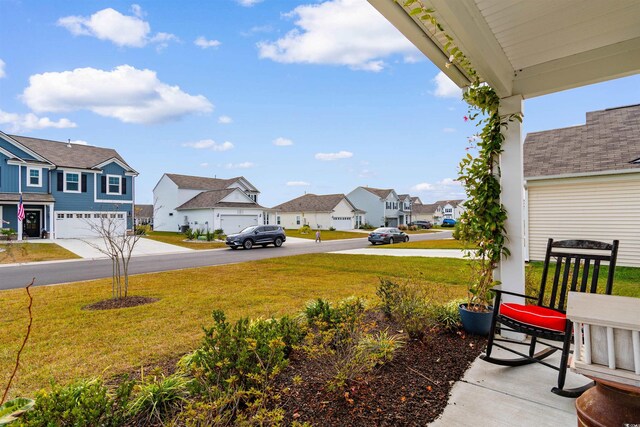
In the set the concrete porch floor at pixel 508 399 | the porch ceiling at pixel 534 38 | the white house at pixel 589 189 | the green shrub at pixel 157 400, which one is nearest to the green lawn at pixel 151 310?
the green shrub at pixel 157 400

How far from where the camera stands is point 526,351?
3.47m

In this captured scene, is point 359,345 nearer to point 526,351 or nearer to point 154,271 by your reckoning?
point 526,351

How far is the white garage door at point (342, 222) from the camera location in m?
40.3

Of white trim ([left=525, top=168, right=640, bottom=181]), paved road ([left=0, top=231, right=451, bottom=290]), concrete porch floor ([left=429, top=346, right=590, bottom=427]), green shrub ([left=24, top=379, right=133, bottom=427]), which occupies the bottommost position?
paved road ([left=0, top=231, right=451, bottom=290])

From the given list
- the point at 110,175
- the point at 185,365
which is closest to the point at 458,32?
the point at 185,365

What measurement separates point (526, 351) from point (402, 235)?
65.6 feet

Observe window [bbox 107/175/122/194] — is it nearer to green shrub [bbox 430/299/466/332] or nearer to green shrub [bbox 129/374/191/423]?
green shrub [bbox 129/374/191/423]

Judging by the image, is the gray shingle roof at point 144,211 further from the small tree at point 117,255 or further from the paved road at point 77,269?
the small tree at point 117,255

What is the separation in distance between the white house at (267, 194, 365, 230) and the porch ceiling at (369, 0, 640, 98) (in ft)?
118

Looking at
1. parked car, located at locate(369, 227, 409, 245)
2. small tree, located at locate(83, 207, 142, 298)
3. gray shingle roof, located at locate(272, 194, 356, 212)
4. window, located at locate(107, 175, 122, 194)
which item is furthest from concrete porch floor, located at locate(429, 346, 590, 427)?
gray shingle roof, located at locate(272, 194, 356, 212)

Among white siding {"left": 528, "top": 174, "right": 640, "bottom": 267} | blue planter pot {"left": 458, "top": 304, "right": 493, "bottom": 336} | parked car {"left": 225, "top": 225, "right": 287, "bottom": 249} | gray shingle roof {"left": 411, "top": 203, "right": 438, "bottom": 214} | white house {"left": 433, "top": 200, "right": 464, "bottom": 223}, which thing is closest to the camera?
blue planter pot {"left": 458, "top": 304, "right": 493, "bottom": 336}

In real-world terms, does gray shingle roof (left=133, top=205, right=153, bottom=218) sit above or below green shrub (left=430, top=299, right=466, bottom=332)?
above

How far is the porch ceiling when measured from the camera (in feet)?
8.18

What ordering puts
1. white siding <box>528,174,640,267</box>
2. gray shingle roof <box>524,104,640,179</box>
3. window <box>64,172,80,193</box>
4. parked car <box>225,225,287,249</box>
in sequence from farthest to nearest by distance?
1. window <box>64,172,80,193</box>
2. parked car <box>225,225,287,249</box>
3. gray shingle roof <box>524,104,640,179</box>
4. white siding <box>528,174,640,267</box>
